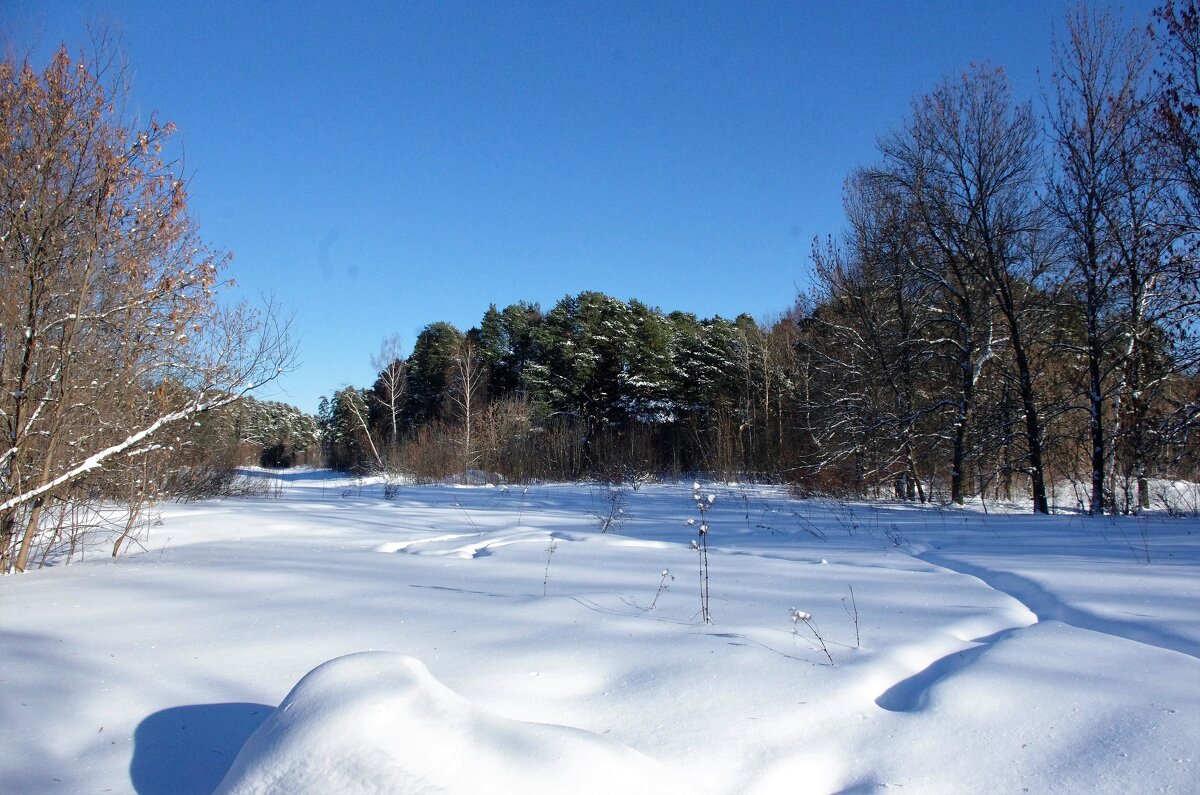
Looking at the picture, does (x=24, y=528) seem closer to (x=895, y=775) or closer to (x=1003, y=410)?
(x=895, y=775)

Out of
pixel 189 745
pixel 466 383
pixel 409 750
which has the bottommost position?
pixel 189 745

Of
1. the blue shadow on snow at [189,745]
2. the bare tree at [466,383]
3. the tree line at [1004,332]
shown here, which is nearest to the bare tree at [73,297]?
the blue shadow on snow at [189,745]

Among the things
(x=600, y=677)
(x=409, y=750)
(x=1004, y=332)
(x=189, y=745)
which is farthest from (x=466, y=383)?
(x=409, y=750)

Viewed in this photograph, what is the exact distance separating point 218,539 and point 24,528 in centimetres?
175

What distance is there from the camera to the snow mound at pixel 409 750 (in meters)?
1.63

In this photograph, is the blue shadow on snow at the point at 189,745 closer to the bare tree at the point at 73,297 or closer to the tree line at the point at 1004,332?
the bare tree at the point at 73,297

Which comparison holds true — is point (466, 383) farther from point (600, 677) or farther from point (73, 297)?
point (600, 677)

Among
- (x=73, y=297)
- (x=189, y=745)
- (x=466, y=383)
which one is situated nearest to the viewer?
(x=189, y=745)

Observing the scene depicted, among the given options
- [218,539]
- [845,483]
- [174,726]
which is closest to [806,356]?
[845,483]

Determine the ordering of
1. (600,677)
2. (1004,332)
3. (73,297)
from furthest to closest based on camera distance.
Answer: (1004,332) → (73,297) → (600,677)

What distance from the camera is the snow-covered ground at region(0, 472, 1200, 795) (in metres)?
1.84

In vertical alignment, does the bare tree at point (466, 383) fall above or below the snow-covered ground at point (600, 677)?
above

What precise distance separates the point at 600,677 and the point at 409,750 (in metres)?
1.06

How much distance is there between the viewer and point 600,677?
8.57 ft
